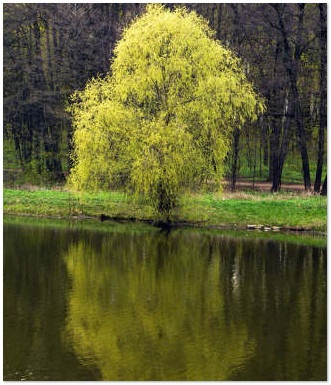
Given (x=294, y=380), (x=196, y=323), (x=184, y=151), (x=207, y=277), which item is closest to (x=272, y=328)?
(x=196, y=323)

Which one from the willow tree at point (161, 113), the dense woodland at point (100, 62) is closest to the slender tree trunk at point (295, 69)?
the dense woodland at point (100, 62)

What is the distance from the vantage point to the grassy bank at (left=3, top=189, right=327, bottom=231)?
31.5 metres

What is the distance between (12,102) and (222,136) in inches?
773

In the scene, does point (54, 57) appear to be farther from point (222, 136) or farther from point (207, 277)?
point (207, 277)

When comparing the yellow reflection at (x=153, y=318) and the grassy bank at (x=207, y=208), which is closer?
the yellow reflection at (x=153, y=318)

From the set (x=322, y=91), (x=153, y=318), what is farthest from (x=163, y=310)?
(x=322, y=91)

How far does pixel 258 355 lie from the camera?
1361 centimetres

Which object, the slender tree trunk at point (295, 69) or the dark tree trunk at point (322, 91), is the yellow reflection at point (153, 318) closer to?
the dark tree trunk at point (322, 91)

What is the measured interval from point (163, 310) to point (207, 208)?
16.6m

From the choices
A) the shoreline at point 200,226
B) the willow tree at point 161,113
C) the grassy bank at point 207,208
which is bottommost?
the shoreline at point 200,226

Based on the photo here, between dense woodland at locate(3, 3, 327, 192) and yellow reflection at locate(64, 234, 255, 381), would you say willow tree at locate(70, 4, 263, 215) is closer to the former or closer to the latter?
yellow reflection at locate(64, 234, 255, 381)

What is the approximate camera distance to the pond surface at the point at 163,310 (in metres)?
13.0

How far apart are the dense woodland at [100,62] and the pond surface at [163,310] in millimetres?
16333

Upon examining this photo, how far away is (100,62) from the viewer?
142 ft
